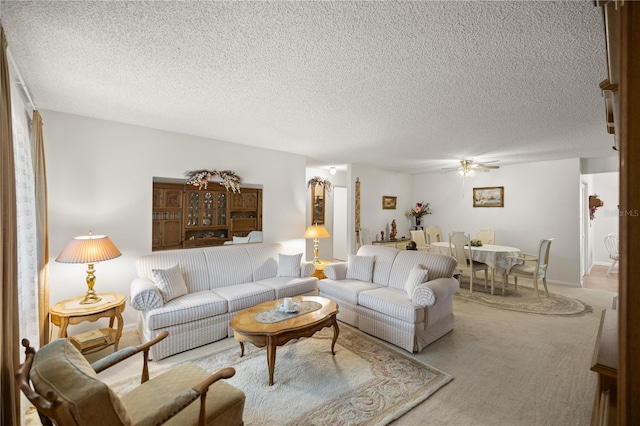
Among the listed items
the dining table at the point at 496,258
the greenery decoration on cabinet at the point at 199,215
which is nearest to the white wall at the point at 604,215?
the dining table at the point at 496,258

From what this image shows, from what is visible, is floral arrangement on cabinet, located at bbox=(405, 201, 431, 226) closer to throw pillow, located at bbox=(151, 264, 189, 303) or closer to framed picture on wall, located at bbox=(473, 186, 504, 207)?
framed picture on wall, located at bbox=(473, 186, 504, 207)

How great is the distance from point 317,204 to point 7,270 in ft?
19.4

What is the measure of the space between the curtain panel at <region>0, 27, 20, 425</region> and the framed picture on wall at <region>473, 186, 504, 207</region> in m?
7.41

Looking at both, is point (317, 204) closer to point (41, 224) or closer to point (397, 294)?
point (397, 294)

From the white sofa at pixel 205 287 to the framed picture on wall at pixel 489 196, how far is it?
4.66m

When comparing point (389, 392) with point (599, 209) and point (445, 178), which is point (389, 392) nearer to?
point (445, 178)

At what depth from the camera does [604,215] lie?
7.45m

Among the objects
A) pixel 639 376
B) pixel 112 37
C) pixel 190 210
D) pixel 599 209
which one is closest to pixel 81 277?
pixel 190 210

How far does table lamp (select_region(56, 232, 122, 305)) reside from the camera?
2.74 m

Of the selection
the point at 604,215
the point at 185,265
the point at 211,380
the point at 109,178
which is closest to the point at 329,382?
the point at 211,380

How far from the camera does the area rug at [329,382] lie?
2.05 m

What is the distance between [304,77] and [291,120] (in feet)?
3.56

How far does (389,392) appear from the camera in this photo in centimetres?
Answer: 228

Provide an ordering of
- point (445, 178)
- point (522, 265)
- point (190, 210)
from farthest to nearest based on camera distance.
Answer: point (445, 178)
point (522, 265)
point (190, 210)
